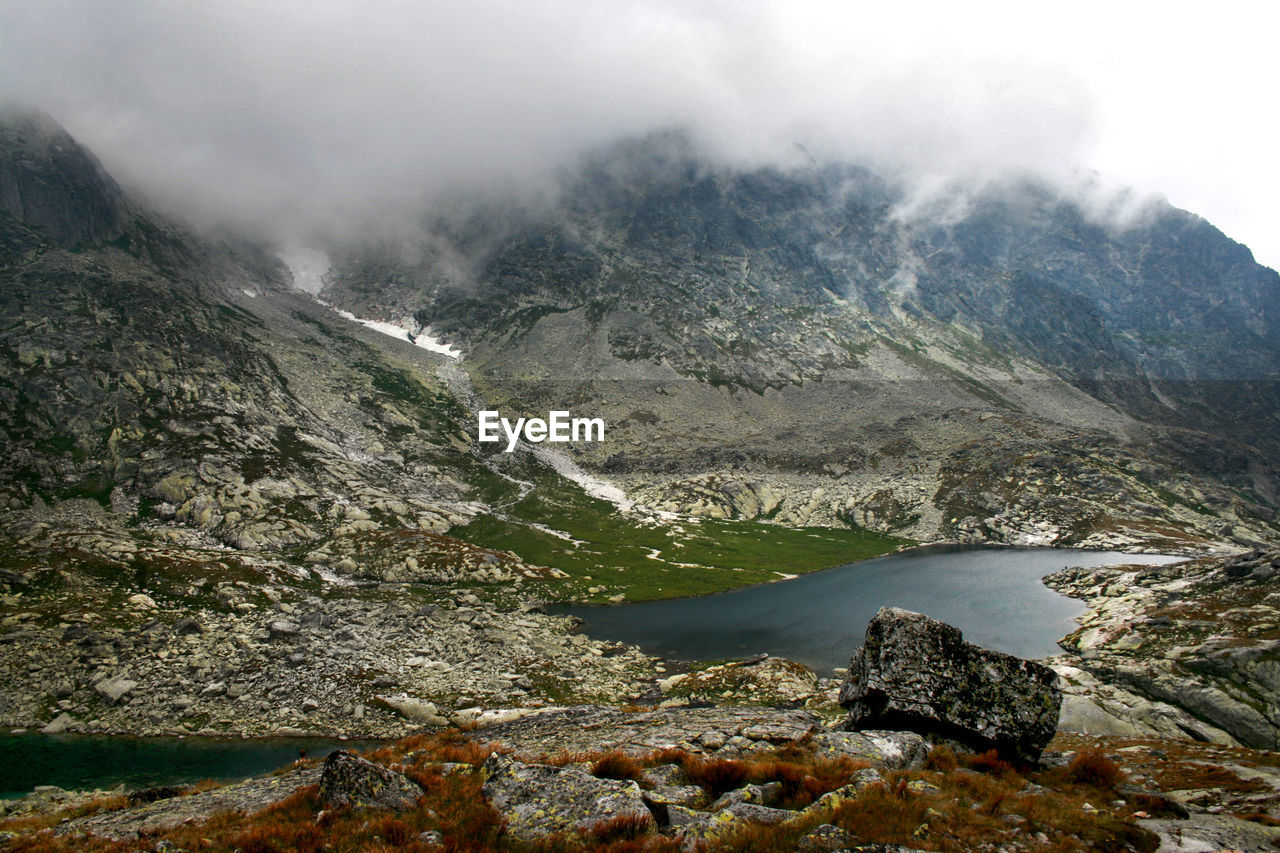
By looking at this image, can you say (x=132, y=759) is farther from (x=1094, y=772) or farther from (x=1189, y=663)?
(x=1189, y=663)

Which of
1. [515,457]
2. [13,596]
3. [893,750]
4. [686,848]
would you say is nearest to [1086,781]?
[893,750]

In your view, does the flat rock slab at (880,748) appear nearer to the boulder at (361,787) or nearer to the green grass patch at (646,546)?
the boulder at (361,787)

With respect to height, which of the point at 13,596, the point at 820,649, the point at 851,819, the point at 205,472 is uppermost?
the point at 205,472

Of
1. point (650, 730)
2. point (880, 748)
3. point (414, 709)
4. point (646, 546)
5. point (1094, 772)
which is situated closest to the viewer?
point (1094, 772)

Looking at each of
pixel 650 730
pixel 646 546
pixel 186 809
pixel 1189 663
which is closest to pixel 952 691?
pixel 650 730

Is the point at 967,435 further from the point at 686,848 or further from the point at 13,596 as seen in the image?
the point at 13,596

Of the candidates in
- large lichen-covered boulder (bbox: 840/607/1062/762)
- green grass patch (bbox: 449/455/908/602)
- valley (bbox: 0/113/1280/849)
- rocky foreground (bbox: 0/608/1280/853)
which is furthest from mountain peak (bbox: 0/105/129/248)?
large lichen-covered boulder (bbox: 840/607/1062/762)

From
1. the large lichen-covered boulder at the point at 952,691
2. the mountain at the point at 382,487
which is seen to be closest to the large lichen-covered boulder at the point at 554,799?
the large lichen-covered boulder at the point at 952,691

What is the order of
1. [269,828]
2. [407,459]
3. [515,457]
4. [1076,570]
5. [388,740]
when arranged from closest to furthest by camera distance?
[269,828] < [388,740] < [1076,570] < [407,459] < [515,457]
